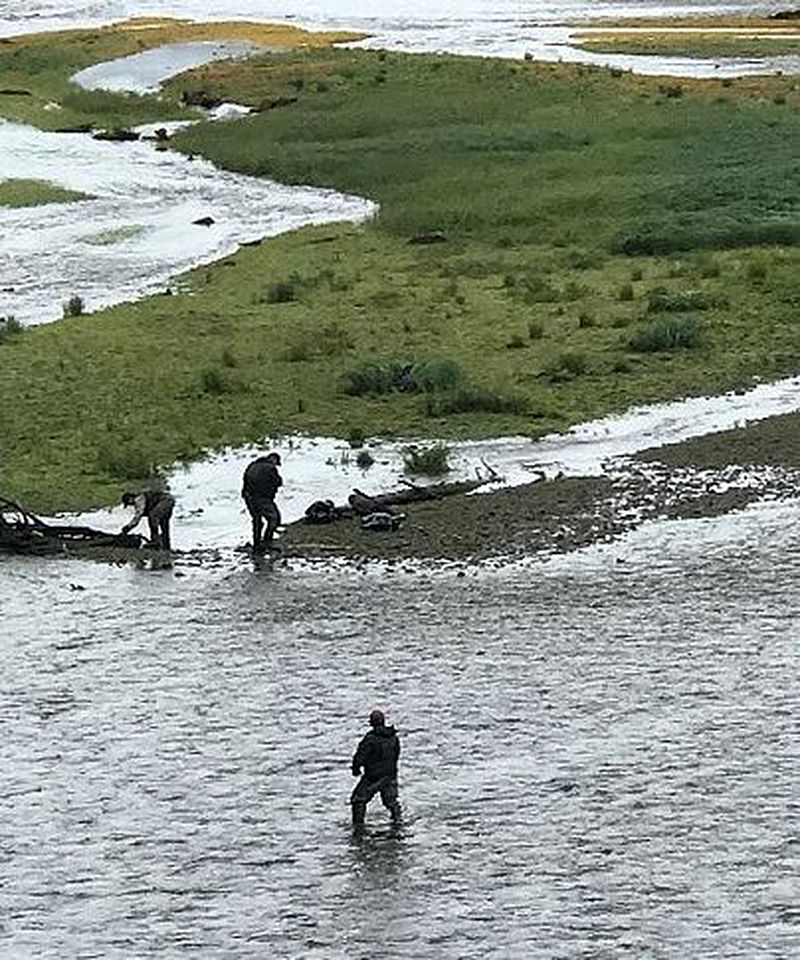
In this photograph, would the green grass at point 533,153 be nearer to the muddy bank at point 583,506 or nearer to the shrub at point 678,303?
the shrub at point 678,303

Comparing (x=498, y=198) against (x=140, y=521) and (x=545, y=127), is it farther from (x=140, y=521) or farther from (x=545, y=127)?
(x=140, y=521)

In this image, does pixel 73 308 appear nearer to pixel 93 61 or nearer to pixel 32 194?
pixel 32 194

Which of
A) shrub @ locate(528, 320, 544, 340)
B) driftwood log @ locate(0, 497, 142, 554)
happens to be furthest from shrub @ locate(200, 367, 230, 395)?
driftwood log @ locate(0, 497, 142, 554)

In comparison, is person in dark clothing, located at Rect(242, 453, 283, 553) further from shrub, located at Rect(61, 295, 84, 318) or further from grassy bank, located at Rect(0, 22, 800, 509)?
shrub, located at Rect(61, 295, 84, 318)

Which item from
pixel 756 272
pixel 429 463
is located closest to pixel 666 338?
pixel 756 272

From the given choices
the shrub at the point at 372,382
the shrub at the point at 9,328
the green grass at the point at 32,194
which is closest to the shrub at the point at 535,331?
the shrub at the point at 372,382

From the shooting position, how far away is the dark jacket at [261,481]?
3164cm

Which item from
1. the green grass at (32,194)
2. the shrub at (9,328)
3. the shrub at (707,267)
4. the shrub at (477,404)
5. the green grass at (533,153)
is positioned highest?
the green grass at (533,153)

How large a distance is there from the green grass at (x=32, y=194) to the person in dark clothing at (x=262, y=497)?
43498 millimetres

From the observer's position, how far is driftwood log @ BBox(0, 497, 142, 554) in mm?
32906

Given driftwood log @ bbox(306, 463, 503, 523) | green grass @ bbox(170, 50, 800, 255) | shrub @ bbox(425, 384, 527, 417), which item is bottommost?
driftwood log @ bbox(306, 463, 503, 523)

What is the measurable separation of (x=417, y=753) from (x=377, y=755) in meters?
2.63

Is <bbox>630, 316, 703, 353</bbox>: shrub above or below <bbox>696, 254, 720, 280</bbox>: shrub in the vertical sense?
below

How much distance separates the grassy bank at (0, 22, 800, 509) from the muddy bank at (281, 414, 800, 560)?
362cm
